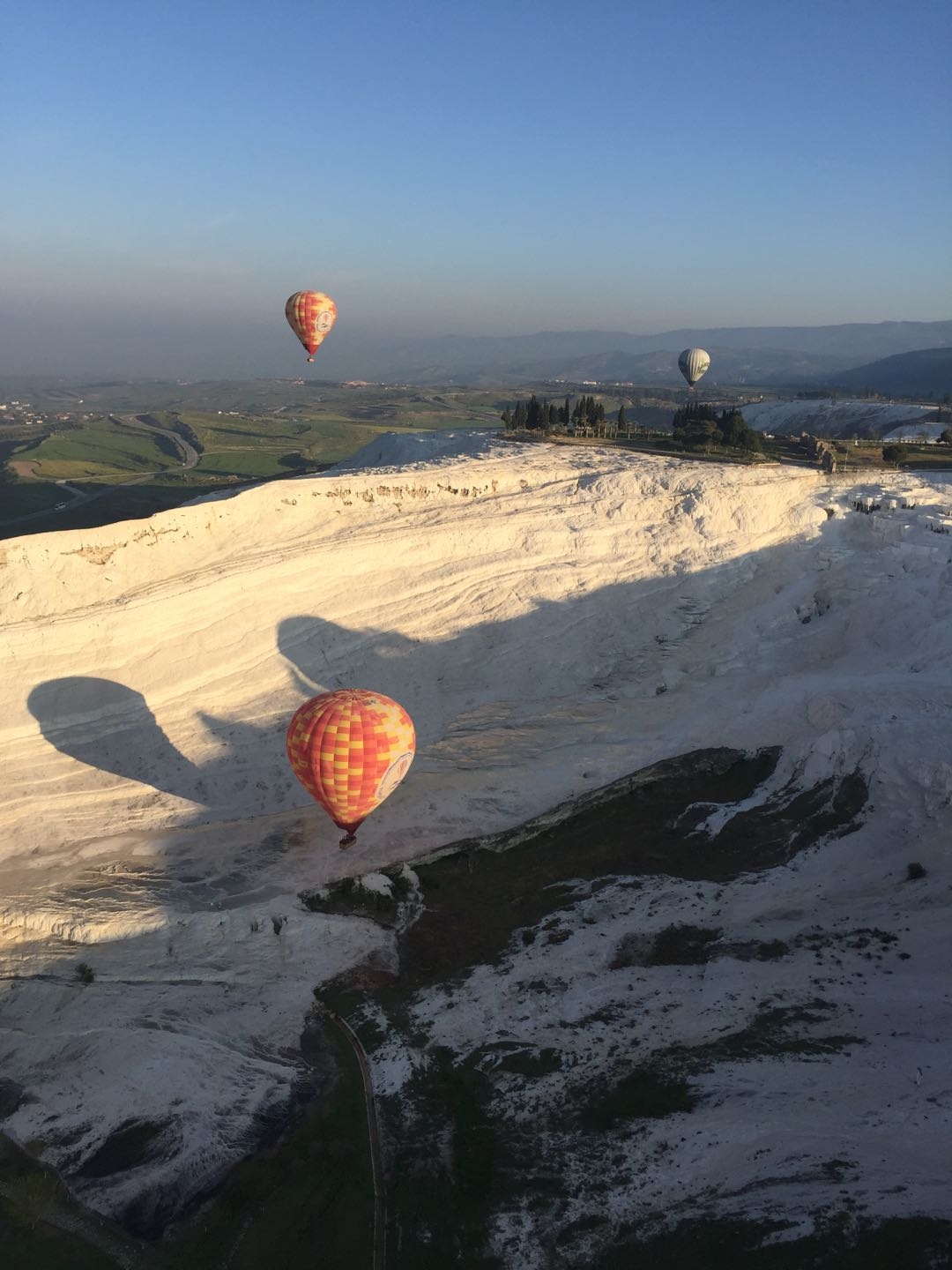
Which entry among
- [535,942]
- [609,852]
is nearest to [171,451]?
[609,852]

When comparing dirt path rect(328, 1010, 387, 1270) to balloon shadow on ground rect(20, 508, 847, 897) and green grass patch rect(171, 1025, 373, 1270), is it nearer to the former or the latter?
green grass patch rect(171, 1025, 373, 1270)

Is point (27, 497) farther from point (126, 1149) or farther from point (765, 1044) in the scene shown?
point (765, 1044)

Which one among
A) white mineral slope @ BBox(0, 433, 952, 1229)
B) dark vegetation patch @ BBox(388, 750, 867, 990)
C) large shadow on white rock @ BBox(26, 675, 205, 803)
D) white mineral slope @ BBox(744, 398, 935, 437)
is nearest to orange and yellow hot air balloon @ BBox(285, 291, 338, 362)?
white mineral slope @ BBox(0, 433, 952, 1229)

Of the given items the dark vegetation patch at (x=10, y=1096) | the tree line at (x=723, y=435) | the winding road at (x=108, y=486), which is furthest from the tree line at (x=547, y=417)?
the dark vegetation patch at (x=10, y=1096)

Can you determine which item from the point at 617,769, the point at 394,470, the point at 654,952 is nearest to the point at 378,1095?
the point at 654,952

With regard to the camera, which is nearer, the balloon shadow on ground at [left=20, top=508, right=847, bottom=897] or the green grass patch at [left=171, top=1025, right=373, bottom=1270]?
the green grass patch at [left=171, top=1025, right=373, bottom=1270]

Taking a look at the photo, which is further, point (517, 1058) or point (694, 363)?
point (694, 363)
